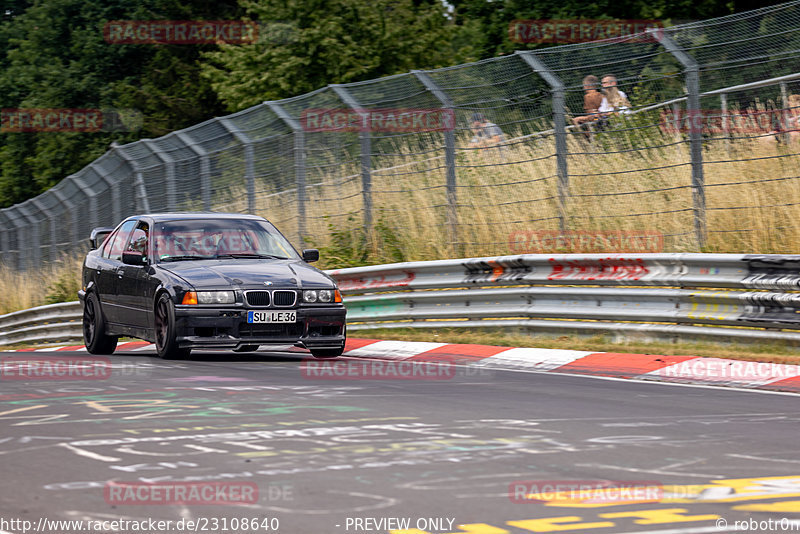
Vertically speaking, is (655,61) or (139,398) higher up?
(655,61)

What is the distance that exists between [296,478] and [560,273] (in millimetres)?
7555

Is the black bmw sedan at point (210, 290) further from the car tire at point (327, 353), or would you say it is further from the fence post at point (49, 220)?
the fence post at point (49, 220)

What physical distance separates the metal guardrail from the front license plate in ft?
9.02

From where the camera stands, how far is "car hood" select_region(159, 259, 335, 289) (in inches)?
450

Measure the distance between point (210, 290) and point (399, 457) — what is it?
5614 millimetres

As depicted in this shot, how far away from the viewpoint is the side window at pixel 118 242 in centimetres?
1345

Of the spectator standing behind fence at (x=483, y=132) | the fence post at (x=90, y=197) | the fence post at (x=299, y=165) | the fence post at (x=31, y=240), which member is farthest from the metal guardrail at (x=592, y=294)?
the fence post at (x=31, y=240)

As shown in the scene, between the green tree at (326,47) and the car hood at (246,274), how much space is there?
23.1 m

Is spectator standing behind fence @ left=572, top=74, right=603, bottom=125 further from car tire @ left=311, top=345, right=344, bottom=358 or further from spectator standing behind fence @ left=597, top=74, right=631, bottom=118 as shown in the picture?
car tire @ left=311, top=345, right=344, bottom=358

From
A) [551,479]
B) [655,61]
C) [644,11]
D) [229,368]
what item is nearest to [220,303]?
[229,368]

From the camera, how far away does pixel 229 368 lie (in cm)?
1096

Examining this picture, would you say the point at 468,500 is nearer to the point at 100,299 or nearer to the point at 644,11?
the point at 100,299

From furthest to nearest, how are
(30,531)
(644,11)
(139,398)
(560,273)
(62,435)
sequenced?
(644,11) → (560,273) → (139,398) → (62,435) → (30,531)

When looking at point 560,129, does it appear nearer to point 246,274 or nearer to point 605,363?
point 605,363
